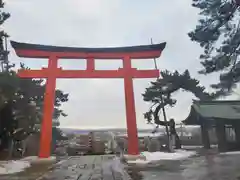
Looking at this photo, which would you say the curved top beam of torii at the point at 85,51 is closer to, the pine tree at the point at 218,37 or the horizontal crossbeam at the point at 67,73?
the horizontal crossbeam at the point at 67,73

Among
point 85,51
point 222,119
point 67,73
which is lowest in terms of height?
point 222,119

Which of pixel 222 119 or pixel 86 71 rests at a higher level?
pixel 86 71

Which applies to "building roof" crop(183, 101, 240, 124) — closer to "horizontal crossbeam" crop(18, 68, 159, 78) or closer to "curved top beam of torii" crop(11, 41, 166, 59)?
"curved top beam of torii" crop(11, 41, 166, 59)

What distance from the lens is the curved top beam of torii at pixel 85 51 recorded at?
18.8 metres

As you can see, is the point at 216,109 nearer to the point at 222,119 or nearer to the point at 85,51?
the point at 222,119

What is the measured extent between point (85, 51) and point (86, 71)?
1.28 m

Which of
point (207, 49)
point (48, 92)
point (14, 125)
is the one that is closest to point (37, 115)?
point (14, 125)

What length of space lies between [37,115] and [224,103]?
15.2 m

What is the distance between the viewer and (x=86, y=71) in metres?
18.7

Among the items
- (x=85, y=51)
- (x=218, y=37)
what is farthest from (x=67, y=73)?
(x=218, y=37)

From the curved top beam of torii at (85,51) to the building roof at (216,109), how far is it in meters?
6.41

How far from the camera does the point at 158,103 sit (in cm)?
2698

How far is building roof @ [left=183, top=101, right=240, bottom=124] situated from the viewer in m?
22.1

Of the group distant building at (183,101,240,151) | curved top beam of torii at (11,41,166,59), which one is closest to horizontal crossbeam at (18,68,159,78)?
curved top beam of torii at (11,41,166,59)
